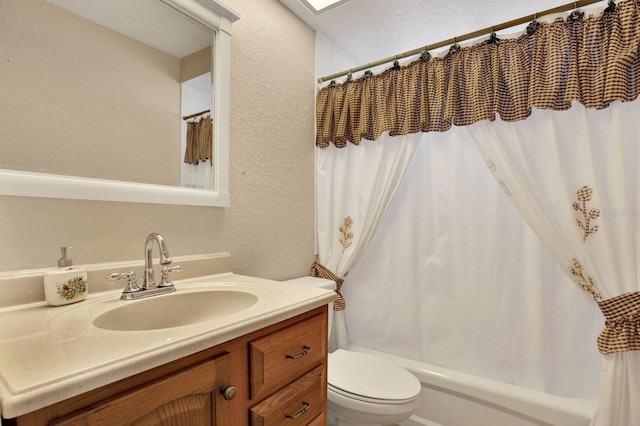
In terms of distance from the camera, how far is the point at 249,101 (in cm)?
154

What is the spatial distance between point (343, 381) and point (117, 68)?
1.50 metres

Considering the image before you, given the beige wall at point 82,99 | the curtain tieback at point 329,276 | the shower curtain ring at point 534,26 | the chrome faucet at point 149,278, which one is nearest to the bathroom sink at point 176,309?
the chrome faucet at point 149,278

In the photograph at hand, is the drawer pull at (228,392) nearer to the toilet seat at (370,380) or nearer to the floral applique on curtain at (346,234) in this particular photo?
the toilet seat at (370,380)

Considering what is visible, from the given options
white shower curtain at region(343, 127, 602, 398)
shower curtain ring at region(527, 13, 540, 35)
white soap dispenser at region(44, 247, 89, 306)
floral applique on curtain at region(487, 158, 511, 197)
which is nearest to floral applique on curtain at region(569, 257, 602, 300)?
white shower curtain at region(343, 127, 602, 398)

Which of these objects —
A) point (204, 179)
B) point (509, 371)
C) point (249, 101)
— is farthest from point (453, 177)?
point (204, 179)

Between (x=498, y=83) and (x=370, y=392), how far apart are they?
1.47 meters

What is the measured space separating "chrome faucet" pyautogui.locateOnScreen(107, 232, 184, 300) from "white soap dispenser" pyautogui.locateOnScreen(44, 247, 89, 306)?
0.08 meters

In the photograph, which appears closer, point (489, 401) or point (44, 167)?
point (44, 167)

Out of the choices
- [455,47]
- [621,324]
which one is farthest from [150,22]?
[621,324]

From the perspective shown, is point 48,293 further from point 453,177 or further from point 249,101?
point 453,177

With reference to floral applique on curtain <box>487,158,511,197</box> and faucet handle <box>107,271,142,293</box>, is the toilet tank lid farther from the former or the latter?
floral applique on curtain <box>487,158,511,197</box>

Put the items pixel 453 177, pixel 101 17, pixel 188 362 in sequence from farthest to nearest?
1. pixel 453 177
2. pixel 101 17
3. pixel 188 362

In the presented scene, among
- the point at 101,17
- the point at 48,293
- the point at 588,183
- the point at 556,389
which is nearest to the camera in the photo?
the point at 48,293

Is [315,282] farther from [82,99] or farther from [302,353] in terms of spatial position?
[82,99]
